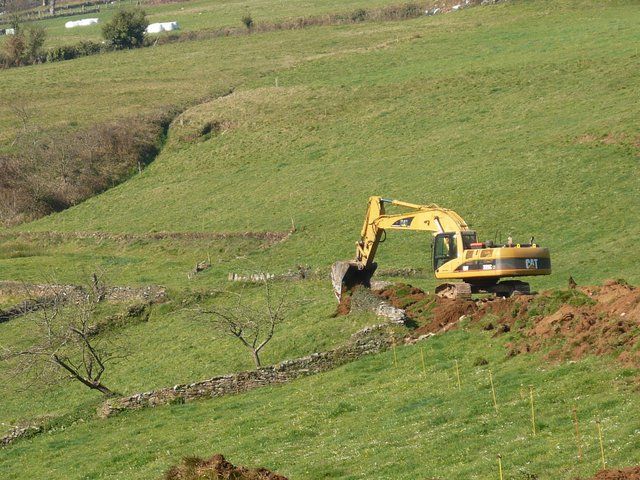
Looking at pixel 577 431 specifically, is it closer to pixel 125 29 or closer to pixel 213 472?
pixel 213 472

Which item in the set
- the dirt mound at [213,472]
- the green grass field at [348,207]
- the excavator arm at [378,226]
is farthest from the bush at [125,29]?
the dirt mound at [213,472]

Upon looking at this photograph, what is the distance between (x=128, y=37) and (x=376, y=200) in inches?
3983

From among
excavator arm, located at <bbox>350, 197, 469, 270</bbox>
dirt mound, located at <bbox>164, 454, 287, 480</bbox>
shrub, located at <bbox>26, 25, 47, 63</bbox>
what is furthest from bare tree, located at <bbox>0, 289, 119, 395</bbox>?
shrub, located at <bbox>26, 25, 47, 63</bbox>

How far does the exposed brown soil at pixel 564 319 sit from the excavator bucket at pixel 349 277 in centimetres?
Answer: 608

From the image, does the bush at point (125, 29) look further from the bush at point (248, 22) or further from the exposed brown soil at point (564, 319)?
the exposed brown soil at point (564, 319)

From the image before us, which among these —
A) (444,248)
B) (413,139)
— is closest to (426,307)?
(444,248)

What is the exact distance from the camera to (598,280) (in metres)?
46.5

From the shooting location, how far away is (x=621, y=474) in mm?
19719

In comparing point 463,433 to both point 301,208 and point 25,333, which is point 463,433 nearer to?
point 25,333

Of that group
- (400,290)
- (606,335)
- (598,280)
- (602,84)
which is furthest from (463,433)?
(602,84)

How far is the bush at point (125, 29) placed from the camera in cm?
14012

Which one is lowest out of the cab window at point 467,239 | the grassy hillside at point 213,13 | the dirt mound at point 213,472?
the dirt mound at point 213,472

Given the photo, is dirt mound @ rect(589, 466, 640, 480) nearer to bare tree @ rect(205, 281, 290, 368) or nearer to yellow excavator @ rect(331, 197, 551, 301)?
yellow excavator @ rect(331, 197, 551, 301)

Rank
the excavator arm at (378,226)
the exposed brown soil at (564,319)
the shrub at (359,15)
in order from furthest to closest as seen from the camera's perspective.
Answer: the shrub at (359,15), the excavator arm at (378,226), the exposed brown soil at (564,319)
